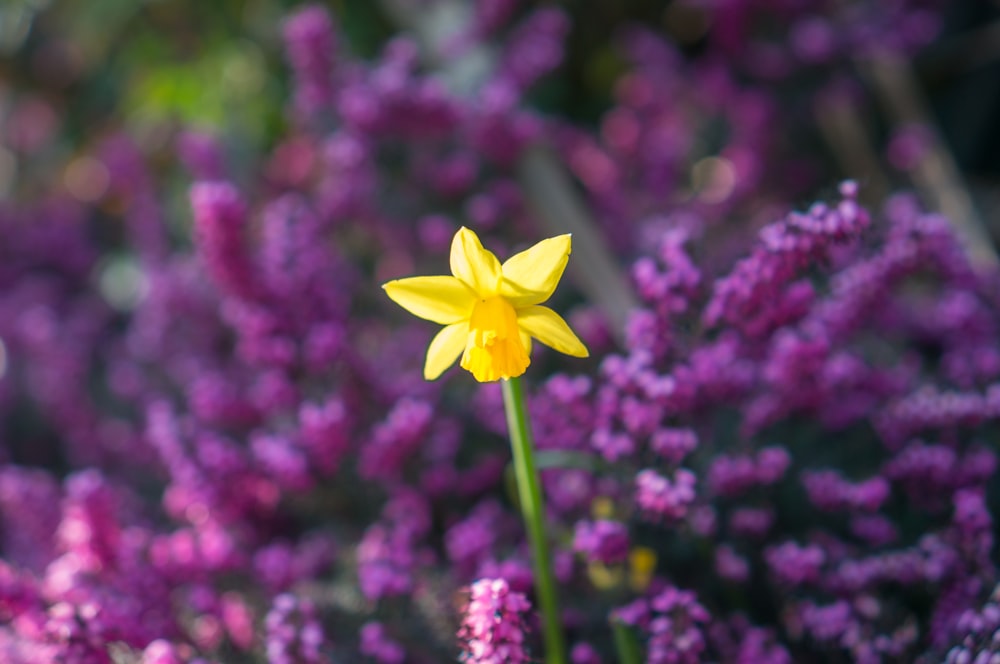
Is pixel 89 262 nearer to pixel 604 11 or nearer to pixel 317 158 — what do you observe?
pixel 317 158

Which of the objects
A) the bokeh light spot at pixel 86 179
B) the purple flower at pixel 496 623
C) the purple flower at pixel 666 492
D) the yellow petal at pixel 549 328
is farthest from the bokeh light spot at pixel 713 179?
the bokeh light spot at pixel 86 179

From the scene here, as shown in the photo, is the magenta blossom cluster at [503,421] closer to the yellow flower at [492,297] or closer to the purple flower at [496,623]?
the purple flower at [496,623]

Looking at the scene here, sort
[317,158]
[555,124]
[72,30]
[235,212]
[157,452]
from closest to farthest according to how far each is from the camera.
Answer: [235,212] → [157,452] → [317,158] → [555,124] → [72,30]

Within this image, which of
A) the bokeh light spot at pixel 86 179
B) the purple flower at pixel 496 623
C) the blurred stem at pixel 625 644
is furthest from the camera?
the bokeh light spot at pixel 86 179

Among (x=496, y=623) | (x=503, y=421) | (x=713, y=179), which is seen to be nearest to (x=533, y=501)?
(x=496, y=623)

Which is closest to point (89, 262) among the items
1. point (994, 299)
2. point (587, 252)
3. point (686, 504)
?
point (587, 252)

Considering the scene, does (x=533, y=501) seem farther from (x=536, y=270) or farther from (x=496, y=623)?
(x=536, y=270)

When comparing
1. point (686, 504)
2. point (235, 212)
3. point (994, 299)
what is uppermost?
point (235, 212)
